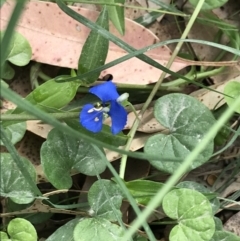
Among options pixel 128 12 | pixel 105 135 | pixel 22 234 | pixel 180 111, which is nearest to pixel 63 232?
pixel 22 234

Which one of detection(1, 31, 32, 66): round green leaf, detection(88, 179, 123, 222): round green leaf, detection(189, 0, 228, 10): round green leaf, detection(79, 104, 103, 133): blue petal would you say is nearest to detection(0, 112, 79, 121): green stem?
detection(79, 104, 103, 133): blue petal

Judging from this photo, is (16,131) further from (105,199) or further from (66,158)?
(105,199)

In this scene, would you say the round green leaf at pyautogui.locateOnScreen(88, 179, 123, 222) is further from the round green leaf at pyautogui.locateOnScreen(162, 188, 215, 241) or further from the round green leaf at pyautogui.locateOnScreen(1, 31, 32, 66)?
the round green leaf at pyautogui.locateOnScreen(1, 31, 32, 66)

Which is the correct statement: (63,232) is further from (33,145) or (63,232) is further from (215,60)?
(215,60)

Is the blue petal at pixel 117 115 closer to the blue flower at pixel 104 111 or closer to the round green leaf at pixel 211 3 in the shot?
the blue flower at pixel 104 111

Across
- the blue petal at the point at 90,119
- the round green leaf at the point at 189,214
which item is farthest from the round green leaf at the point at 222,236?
the blue petal at the point at 90,119
